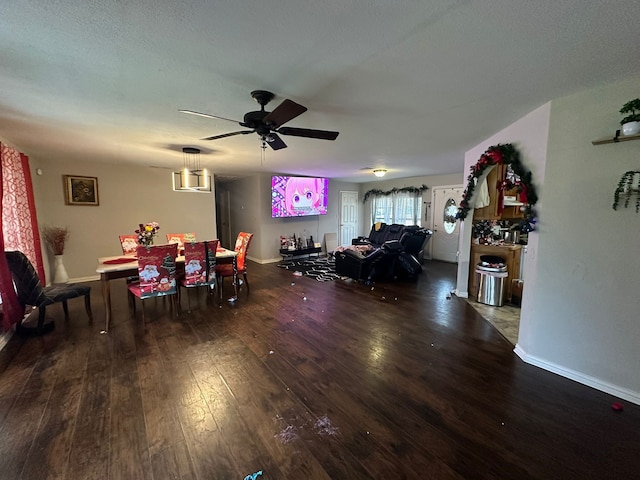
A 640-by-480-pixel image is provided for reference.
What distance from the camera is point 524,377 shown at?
232 cm

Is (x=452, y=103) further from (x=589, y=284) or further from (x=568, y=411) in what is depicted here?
(x=568, y=411)

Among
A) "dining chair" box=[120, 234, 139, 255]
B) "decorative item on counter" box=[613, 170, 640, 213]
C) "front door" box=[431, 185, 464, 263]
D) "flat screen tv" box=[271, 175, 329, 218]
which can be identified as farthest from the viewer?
"front door" box=[431, 185, 464, 263]

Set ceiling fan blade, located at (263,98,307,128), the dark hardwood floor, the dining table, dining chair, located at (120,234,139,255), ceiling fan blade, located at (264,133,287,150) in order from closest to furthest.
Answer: the dark hardwood floor → ceiling fan blade, located at (263,98,307,128) → ceiling fan blade, located at (264,133,287,150) → the dining table → dining chair, located at (120,234,139,255)

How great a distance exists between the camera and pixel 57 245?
480 centimetres

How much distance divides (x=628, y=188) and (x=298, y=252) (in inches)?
248

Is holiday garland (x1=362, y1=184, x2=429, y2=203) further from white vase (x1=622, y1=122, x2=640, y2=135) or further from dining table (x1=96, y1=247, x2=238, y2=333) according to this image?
dining table (x1=96, y1=247, x2=238, y2=333)

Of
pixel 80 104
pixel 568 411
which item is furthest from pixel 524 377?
pixel 80 104

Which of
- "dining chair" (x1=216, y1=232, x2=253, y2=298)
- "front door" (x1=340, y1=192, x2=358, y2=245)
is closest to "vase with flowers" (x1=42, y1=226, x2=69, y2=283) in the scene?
"dining chair" (x1=216, y1=232, x2=253, y2=298)

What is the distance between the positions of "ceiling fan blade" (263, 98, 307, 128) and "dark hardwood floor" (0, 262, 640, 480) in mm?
2111

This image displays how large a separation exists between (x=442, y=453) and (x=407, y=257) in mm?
4290

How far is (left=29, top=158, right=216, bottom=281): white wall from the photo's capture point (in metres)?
4.88

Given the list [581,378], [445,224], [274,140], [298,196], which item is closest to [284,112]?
[274,140]

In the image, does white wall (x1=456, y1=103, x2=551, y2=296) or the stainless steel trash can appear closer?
white wall (x1=456, y1=103, x2=551, y2=296)

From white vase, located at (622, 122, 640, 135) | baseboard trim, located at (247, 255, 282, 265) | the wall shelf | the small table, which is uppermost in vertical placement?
white vase, located at (622, 122, 640, 135)
